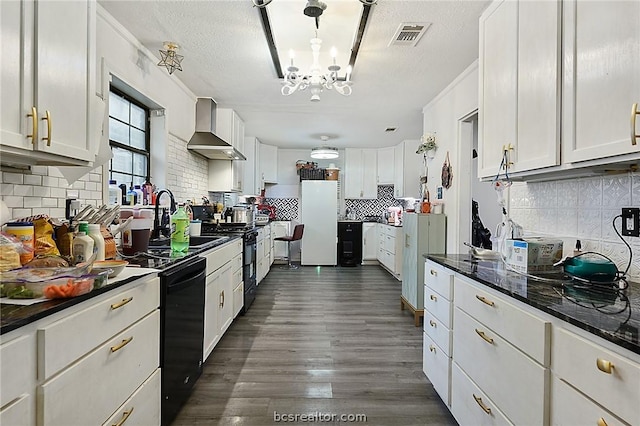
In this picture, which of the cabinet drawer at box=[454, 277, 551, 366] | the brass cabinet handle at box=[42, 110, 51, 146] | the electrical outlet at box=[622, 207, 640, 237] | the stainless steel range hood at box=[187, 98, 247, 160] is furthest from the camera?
the stainless steel range hood at box=[187, 98, 247, 160]

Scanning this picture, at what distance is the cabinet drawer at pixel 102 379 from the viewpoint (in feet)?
3.18

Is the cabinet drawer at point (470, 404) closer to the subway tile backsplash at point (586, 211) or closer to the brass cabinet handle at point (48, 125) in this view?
the subway tile backsplash at point (586, 211)

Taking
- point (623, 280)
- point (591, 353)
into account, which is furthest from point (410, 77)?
point (591, 353)

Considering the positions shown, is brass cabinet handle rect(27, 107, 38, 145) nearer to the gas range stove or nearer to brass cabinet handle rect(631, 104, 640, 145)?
brass cabinet handle rect(631, 104, 640, 145)

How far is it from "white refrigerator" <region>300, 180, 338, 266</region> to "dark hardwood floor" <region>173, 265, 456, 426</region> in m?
2.46

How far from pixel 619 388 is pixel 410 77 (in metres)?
3.01

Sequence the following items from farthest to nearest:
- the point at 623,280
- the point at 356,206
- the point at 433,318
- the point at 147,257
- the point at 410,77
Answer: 1. the point at 356,206
2. the point at 410,77
3. the point at 433,318
4. the point at 147,257
5. the point at 623,280

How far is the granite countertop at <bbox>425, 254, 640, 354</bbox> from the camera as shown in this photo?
87 centimetres

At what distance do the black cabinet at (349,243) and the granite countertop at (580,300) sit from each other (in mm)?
4991

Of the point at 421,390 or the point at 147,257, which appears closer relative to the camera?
the point at 147,257

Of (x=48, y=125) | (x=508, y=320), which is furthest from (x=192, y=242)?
(x=508, y=320)

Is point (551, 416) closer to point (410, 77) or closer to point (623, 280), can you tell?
point (623, 280)

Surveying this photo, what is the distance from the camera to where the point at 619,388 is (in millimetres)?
813

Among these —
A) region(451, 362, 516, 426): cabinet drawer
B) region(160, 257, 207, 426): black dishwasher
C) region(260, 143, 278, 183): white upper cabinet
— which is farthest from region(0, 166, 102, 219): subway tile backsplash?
region(260, 143, 278, 183): white upper cabinet
